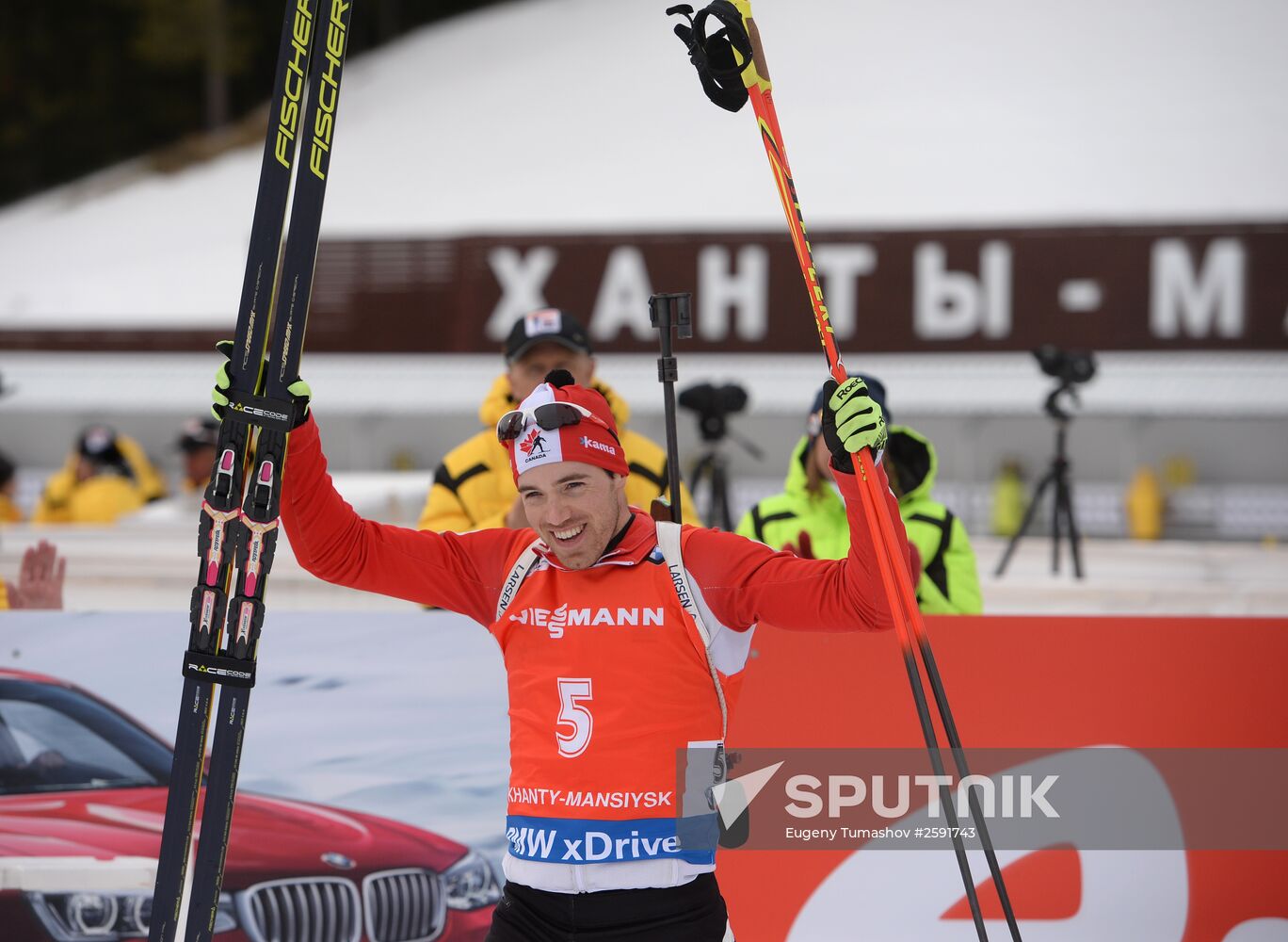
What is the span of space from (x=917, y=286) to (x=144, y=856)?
1044 centimetres

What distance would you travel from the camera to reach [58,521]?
7.73 m

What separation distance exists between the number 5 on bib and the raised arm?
0.90 ft

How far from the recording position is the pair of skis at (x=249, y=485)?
2.58 metres

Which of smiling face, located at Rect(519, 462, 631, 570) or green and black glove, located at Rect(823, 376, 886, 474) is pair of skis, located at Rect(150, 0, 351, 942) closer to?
smiling face, located at Rect(519, 462, 631, 570)

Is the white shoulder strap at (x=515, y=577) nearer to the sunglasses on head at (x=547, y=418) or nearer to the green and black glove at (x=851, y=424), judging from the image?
the sunglasses on head at (x=547, y=418)

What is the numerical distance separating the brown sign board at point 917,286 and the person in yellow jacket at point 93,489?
553cm

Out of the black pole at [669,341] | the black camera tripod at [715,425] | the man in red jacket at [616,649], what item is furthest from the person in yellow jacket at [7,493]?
the man in red jacket at [616,649]

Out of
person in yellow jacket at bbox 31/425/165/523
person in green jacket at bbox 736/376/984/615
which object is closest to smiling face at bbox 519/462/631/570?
person in green jacket at bbox 736/376/984/615

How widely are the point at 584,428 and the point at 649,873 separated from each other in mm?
732

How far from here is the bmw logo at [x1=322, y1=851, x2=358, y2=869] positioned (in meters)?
3.48

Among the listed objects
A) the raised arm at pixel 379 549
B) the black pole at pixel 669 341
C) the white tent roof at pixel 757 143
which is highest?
the white tent roof at pixel 757 143

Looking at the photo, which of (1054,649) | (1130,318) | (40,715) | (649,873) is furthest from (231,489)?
(1130,318)

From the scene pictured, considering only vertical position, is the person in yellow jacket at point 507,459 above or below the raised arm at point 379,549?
above

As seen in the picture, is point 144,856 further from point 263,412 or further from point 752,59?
point 752,59
